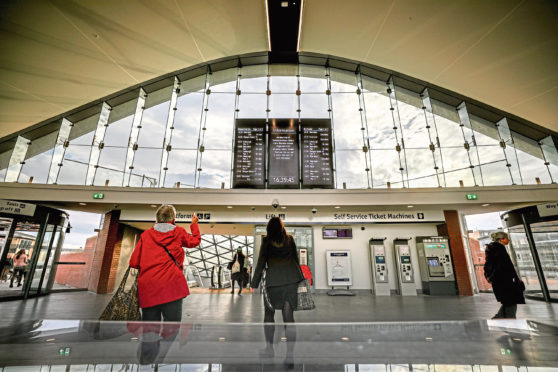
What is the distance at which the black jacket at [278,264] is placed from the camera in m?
2.74

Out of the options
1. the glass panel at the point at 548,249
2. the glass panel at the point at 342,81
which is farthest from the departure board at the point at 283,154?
the glass panel at the point at 548,249

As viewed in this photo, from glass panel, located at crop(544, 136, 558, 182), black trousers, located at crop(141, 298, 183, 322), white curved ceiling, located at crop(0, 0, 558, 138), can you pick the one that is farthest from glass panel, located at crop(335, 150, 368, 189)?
black trousers, located at crop(141, 298, 183, 322)

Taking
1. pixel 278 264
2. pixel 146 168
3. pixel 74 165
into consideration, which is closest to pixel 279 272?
pixel 278 264

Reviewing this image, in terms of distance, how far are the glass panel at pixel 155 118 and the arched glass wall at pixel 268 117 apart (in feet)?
0.15

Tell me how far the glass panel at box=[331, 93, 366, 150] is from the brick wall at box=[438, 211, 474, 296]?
448 cm

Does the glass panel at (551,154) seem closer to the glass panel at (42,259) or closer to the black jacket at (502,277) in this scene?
the black jacket at (502,277)

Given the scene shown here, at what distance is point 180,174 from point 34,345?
8607mm

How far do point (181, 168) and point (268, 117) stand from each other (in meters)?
4.30

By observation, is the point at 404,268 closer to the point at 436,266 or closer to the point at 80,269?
the point at 436,266

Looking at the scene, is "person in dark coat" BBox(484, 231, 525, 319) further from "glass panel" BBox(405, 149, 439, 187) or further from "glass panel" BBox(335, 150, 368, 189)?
"glass panel" BBox(405, 149, 439, 187)

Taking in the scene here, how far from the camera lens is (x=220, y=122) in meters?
11.1

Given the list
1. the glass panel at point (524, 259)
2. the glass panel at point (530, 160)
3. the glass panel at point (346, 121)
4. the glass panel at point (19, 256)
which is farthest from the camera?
the glass panel at point (346, 121)

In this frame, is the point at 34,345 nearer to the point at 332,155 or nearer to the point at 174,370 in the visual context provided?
the point at 174,370

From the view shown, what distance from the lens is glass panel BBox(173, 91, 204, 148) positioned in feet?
35.1
